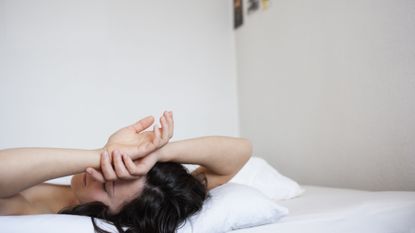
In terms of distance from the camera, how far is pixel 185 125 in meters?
2.26

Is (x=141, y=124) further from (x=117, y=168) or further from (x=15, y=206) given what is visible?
(x=15, y=206)

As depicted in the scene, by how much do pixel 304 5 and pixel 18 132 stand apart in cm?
168

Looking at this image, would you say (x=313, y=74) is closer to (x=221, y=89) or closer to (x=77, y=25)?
(x=221, y=89)

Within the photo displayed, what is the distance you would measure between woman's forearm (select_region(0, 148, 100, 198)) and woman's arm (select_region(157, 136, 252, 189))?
0.64 feet

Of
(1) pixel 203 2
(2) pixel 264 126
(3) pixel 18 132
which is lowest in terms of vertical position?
(2) pixel 264 126

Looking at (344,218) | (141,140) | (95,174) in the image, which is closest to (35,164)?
(95,174)

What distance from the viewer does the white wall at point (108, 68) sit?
174 centimetres

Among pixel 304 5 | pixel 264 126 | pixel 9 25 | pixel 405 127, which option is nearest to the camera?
pixel 405 127

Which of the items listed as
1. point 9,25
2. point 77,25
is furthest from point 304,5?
point 9,25

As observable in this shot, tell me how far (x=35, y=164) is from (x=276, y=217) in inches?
25.7

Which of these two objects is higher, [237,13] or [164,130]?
[237,13]

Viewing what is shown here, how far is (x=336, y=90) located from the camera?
1628mm

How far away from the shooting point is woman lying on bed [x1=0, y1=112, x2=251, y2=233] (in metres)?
0.80

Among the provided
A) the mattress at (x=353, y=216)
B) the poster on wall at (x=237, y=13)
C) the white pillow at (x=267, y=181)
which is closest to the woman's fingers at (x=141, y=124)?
the mattress at (x=353, y=216)
